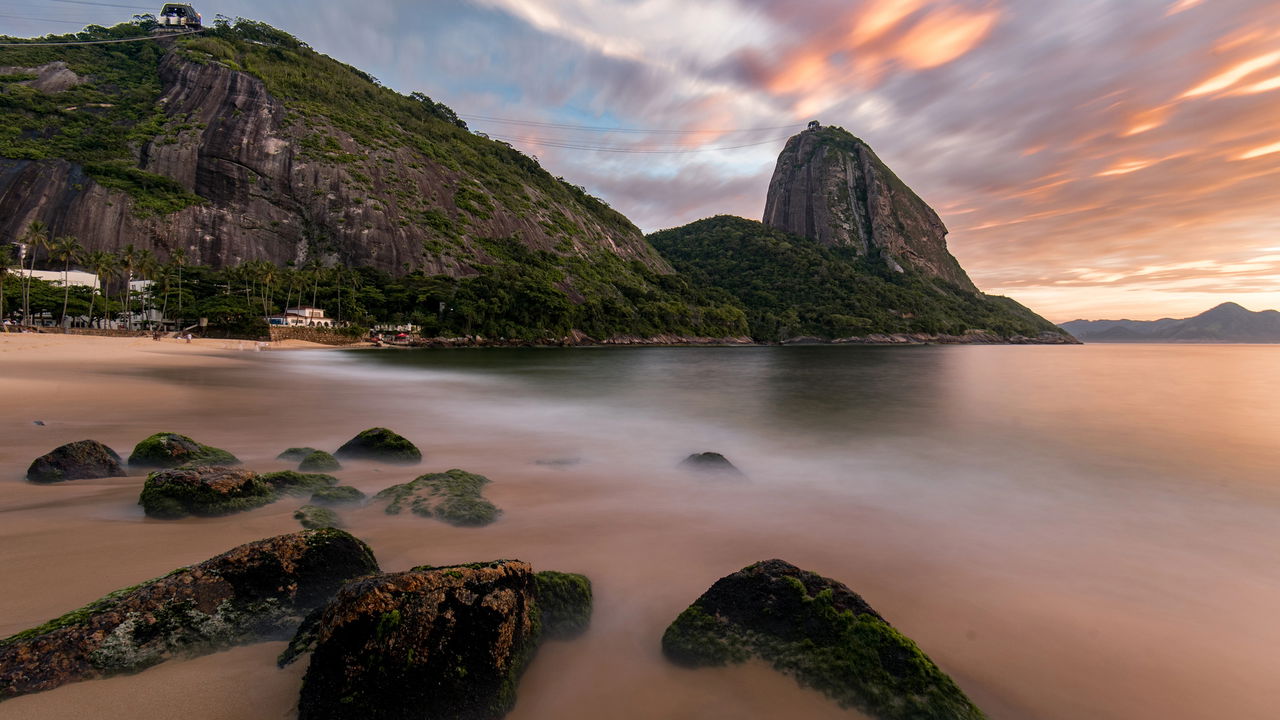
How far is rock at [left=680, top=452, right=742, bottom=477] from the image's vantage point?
998 cm

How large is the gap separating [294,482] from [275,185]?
377 ft

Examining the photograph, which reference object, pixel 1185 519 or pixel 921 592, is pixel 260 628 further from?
pixel 1185 519

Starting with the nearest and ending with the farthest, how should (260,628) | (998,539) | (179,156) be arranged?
(260,628)
(998,539)
(179,156)

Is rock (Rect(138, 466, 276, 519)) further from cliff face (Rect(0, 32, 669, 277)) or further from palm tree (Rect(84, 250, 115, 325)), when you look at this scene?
cliff face (Rect(0, 32, 669, 277))

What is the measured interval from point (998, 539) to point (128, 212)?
11746 cm

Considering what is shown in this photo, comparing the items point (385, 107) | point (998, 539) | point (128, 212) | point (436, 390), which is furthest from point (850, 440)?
point (385, 107)

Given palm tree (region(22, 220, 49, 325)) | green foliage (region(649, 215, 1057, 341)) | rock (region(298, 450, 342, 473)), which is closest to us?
rock (region(298, 450, 342, 473))

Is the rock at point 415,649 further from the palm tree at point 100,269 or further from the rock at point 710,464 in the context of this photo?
the palm tree at point 100,269

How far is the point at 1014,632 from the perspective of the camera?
4.49 meters

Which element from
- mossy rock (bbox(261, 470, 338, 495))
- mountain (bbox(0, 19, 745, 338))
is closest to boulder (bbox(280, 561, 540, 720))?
mossy rock (bbox(261, 470, 338, 495))

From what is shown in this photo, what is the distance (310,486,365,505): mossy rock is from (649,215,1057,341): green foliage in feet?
443

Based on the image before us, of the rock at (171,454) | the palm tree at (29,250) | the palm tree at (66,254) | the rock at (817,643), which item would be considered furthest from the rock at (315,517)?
the palm tree at (29,250)

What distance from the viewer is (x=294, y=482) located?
6992 mm

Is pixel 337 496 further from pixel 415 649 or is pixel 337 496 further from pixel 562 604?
pixel 415 649
